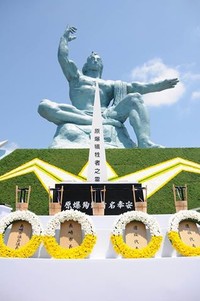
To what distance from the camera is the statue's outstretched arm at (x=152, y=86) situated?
56.1 feet

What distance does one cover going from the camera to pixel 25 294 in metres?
4.39

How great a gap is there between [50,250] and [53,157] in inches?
348

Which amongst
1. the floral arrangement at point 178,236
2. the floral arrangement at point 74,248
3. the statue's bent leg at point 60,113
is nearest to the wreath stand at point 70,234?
the floral arrangement at point 74,248

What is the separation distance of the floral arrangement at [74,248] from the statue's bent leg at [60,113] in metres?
11.6

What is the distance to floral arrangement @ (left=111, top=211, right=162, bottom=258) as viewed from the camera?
4781 millimetres

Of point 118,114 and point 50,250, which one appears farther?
point 118,114

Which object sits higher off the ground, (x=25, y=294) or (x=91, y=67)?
(x=91, y=67)

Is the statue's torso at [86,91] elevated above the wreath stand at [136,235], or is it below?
above

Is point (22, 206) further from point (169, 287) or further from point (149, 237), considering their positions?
point (169, 287)

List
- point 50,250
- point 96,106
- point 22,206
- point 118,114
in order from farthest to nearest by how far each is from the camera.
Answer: point 118,114 < point 96,106 < point 22,206 < point 50,250

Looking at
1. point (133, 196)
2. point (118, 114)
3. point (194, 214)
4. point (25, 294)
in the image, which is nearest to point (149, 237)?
point (194, 214)

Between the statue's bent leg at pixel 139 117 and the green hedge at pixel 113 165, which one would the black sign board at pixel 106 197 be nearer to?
the green hedge at pixel 113 165

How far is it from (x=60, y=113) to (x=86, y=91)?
2.21 m

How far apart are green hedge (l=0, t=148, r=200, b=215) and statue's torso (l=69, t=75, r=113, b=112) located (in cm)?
450
